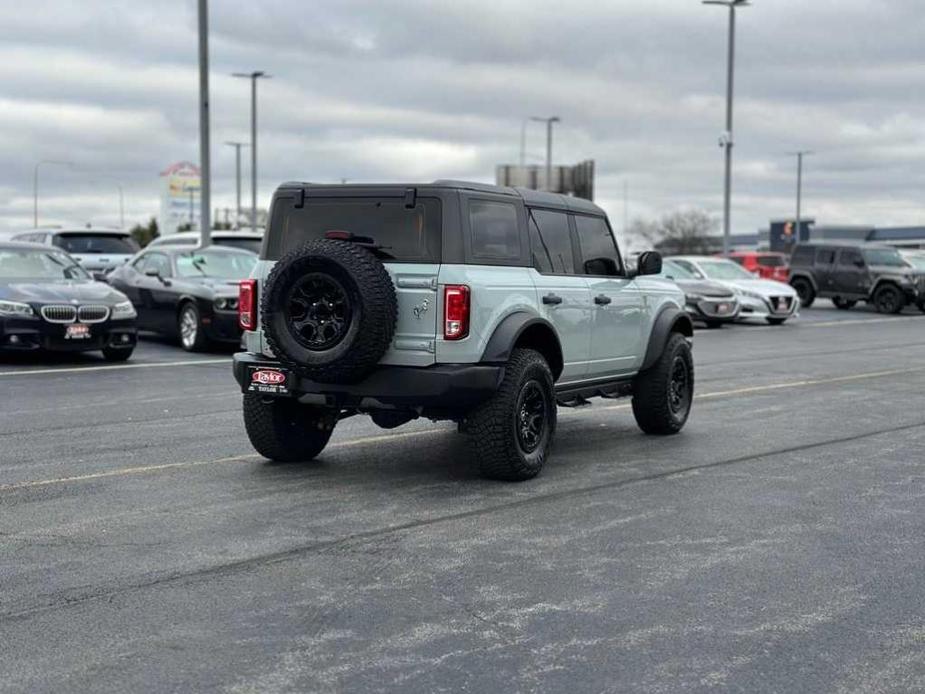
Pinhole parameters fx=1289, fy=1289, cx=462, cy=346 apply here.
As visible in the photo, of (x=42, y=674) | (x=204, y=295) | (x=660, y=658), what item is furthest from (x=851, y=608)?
(x=204, y=295)

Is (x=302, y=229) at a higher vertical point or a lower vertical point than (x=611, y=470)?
higher

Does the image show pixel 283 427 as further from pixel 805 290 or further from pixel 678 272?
pixel 805 290

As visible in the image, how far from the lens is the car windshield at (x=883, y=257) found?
34.9m

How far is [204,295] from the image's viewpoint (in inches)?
702

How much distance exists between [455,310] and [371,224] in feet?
2.80

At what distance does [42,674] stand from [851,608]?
10.6 feet

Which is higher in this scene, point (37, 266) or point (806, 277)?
point (37, 266)

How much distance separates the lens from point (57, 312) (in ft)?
51.2

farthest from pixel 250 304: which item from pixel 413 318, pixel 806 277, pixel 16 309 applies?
pixel 806 277

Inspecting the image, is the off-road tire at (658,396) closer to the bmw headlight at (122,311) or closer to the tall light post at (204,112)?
the bmw headlight at (122,311)

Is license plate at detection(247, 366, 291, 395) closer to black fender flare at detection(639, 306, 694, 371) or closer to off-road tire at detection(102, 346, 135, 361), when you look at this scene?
black fender flare at detection(639, 306, 694, 371)

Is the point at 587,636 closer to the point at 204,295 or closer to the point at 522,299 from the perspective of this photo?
the point at 522,299

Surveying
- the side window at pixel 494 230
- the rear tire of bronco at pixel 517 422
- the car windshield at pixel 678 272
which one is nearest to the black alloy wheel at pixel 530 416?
the rear tire of bronco at pixel 517 422

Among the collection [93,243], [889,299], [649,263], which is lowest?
[889,299]
